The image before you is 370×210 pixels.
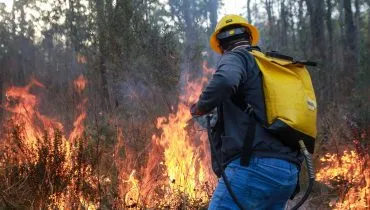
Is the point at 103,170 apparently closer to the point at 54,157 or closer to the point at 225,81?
the point at 54,157

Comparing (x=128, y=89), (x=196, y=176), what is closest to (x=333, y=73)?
(x=128, y=89)

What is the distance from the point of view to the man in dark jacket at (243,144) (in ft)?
8.45

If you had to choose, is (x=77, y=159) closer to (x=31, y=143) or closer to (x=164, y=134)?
(x=31, y=143)

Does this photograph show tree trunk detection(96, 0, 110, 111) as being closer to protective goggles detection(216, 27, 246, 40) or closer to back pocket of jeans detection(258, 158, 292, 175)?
protective goggles detection(216, 27, 246, 40)

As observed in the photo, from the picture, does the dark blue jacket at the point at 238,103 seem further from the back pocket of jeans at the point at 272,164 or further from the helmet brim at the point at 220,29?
the helmet brim at the point at 220,29

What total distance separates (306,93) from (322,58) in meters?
13.5

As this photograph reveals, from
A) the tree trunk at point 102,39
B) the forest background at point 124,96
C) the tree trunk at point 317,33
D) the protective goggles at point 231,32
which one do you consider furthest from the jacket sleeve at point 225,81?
the tree trunk at point 317,33

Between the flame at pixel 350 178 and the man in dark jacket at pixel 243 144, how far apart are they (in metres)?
2.38

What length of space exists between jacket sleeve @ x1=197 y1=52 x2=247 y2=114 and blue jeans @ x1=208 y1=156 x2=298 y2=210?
353mm

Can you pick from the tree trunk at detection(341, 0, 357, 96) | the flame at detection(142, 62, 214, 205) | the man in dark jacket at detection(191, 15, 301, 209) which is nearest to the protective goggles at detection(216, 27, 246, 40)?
the man in dark jacket at detection(191, 15, 301, 209)

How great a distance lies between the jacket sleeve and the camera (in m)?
2.55

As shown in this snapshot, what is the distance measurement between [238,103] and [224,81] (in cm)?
22

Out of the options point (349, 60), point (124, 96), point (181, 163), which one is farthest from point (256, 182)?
point (349, 60)

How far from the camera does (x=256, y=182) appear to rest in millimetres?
2594
